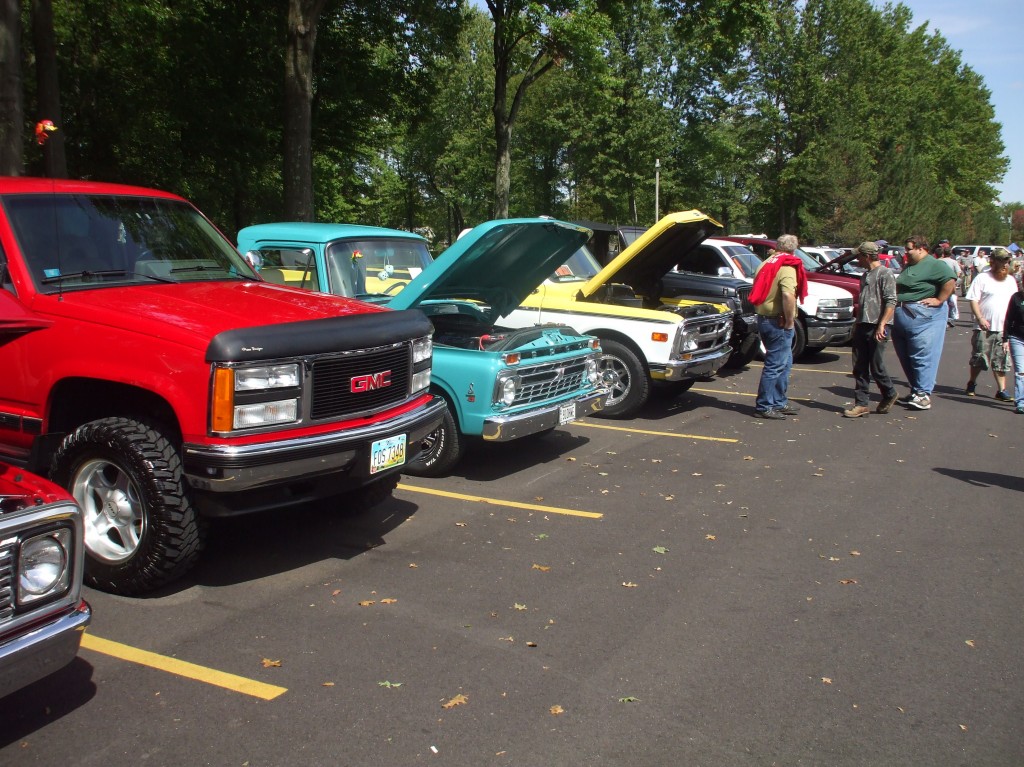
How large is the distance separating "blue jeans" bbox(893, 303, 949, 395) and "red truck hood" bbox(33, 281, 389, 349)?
7795 mm

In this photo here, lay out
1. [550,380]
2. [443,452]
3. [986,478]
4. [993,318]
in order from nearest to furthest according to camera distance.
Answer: [443,452]
[550,380]
[986,478]
[993,318]

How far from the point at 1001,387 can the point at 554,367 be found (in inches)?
303

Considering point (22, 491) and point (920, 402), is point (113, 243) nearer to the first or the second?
point (22, 491)

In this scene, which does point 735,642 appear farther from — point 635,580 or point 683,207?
point 683,207

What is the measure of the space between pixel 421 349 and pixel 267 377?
1.39 metres

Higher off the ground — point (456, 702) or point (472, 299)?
point (472, 299)

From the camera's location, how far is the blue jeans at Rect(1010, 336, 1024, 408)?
34.6 ft

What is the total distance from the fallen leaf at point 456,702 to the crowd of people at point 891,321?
701 centimetres

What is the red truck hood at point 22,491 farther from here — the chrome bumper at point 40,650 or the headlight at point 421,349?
the headlight at point 421,349

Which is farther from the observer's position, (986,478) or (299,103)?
(299,103)

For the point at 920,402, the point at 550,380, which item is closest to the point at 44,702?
the point at 550,380

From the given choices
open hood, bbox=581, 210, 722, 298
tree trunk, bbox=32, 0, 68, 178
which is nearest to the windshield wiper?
open hood, bbox=581, 210, 722, 298

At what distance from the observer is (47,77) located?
547 inches

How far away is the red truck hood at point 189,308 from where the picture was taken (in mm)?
4441
